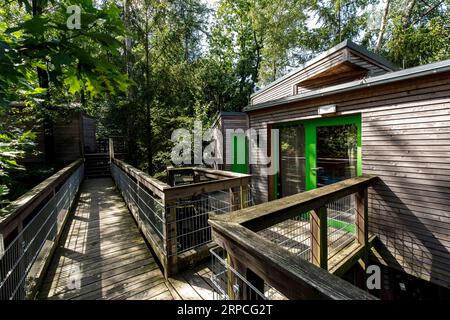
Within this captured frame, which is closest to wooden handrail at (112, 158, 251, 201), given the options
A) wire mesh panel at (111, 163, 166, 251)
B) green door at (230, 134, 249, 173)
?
wire mesh panel at (111, 163, 166, 251)

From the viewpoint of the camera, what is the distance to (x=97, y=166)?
10852 millimetres

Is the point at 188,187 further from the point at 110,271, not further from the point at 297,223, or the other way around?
the point at 297,223

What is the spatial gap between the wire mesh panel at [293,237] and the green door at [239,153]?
124 inches

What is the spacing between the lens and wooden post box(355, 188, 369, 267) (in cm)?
312

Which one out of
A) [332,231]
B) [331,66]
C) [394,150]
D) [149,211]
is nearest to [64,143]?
[149,211]

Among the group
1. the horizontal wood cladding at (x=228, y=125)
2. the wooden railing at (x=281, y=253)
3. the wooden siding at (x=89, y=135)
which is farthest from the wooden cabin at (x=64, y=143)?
the wooden railing at (x=281, y=253)

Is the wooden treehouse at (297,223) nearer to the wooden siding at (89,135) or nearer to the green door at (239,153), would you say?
the green door at (239,153)

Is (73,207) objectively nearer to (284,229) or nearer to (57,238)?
(57,238)

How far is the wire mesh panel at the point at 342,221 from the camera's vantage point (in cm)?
362

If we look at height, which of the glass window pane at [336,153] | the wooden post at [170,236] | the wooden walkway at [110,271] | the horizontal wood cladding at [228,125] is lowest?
the wooden walkway at [110,271]

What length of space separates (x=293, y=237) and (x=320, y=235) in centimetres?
84

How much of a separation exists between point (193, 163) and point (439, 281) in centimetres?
715

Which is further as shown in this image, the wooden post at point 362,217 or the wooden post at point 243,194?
the wooden post at point 243,194
